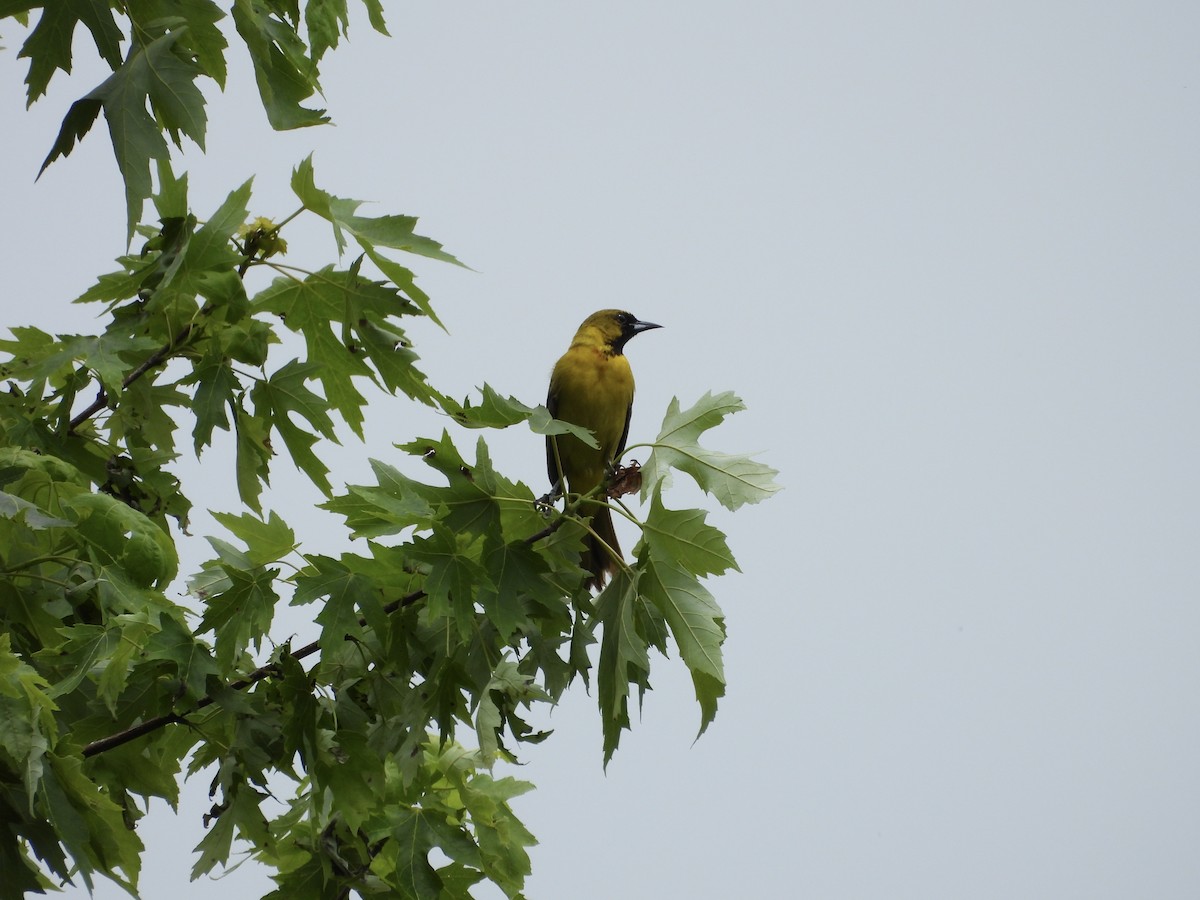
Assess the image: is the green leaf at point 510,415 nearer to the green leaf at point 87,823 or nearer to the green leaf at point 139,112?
the green leaf at point 139,112

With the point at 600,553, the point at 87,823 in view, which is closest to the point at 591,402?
the point at 600,553

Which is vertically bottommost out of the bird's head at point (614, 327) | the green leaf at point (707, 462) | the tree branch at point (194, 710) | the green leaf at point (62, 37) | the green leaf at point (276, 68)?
the tree branch at point (194, 710)

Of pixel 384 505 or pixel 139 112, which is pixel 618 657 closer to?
pixel 384 505

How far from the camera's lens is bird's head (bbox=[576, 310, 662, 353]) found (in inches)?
234

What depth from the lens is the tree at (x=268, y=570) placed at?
220cm

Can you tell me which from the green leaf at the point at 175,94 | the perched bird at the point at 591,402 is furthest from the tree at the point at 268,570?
the perched bird at the point at 591,402

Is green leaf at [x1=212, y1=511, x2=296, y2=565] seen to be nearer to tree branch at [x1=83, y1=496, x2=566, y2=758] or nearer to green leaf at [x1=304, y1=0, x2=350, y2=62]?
tree branch at [x1=83, y1=496, x2=566, y2=758]

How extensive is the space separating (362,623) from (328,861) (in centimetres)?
65

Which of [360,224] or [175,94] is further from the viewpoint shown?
[360,224]

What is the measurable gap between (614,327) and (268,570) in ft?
12.7

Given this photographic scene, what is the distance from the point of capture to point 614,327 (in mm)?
6016

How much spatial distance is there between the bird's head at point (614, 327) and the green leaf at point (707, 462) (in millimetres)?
3384

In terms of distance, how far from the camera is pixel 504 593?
7.41 ft

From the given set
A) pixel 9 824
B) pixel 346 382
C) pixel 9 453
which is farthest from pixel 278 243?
pixel 9 824
